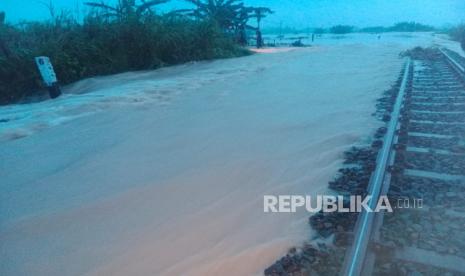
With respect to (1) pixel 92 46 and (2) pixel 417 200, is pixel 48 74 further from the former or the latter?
(2) pixel 417 200

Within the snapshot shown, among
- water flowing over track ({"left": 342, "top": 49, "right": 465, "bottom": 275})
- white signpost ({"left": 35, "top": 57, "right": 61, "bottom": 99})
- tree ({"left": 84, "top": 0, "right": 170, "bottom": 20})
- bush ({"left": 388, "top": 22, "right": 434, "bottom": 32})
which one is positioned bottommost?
bush ({"left": 388, "top": 22, "right": 434, "bottom": 32})

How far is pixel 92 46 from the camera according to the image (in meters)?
10.4

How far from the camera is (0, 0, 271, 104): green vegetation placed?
8719 mm

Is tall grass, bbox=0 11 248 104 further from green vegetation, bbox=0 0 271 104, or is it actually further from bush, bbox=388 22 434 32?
bush, bbox=388 22 434 32

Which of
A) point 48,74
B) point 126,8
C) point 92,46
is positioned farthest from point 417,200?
point 126,8

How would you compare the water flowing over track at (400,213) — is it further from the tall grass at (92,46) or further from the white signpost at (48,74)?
the tall grass at (92,46)

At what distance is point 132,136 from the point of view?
5.00 meters

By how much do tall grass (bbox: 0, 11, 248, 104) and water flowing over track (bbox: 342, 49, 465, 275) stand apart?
850 centimetres

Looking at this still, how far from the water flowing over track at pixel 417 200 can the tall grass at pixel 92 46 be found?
27.9ft

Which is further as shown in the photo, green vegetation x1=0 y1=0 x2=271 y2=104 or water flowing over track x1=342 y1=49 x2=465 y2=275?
green vegetation x1=0 y1=0 x2=271 y2=104

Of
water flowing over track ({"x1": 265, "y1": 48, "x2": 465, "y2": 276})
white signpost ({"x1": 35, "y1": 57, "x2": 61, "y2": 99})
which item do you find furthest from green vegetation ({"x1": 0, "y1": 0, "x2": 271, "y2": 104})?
water flowing over track ({"x1": 265, "y1": 48, "x2": 465, "y2": 276})

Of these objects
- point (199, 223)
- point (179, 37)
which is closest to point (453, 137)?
point (199, 223)

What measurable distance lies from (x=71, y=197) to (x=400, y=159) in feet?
11.0

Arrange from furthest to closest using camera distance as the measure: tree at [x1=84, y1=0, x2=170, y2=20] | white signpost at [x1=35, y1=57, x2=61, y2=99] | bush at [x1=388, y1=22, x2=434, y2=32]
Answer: bush at [x1=388, y1=22, x2=434, y2=32] < tree at [x1=84, y1=0, x2=170, y2=20] < white signpost at [x1=35, y1=57, x2=61, y2=99]
